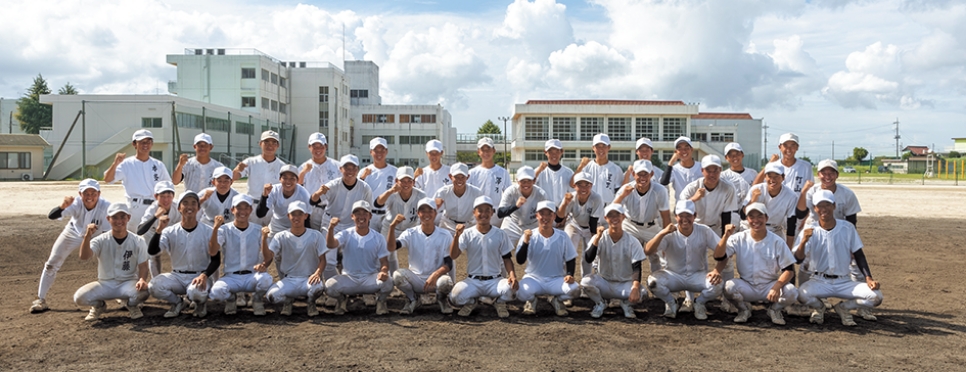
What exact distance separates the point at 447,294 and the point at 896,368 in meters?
4.84

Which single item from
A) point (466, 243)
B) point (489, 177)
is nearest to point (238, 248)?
point (466, 243)

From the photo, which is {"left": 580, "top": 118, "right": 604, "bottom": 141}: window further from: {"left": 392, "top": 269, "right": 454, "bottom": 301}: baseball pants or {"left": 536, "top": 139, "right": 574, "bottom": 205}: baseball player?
{"left": 392, "top": 269, "right": 454, "bottom": 301}: baseball pants

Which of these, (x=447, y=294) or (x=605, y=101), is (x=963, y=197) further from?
(x=605, y=101)

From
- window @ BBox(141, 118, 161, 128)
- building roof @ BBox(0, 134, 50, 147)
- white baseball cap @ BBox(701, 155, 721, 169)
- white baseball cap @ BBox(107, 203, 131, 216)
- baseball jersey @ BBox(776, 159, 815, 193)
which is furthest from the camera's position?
window @ BBox(141, 118, 161, 128)

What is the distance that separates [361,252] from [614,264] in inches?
124

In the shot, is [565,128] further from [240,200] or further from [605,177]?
[240,200]

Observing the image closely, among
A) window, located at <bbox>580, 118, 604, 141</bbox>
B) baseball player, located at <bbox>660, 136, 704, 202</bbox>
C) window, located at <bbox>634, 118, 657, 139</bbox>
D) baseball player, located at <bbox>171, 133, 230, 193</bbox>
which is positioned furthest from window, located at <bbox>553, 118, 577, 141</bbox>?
baseball player, located at <bbox>171, 133, 230, 193</bbox>

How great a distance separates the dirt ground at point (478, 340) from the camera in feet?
22.2

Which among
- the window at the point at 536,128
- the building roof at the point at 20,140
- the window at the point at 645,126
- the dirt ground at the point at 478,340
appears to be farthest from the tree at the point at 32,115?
the dirt ground at the point at 478,340

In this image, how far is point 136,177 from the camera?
9945 mm

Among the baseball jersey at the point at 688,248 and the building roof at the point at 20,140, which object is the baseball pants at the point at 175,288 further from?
the building roof at the point at 20,140

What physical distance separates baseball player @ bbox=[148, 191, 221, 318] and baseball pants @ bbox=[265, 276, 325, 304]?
0.77m

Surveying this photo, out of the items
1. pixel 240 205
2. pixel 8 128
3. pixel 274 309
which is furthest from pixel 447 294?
pixel 8 128

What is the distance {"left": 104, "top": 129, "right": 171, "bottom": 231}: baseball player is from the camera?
32.5 feet
